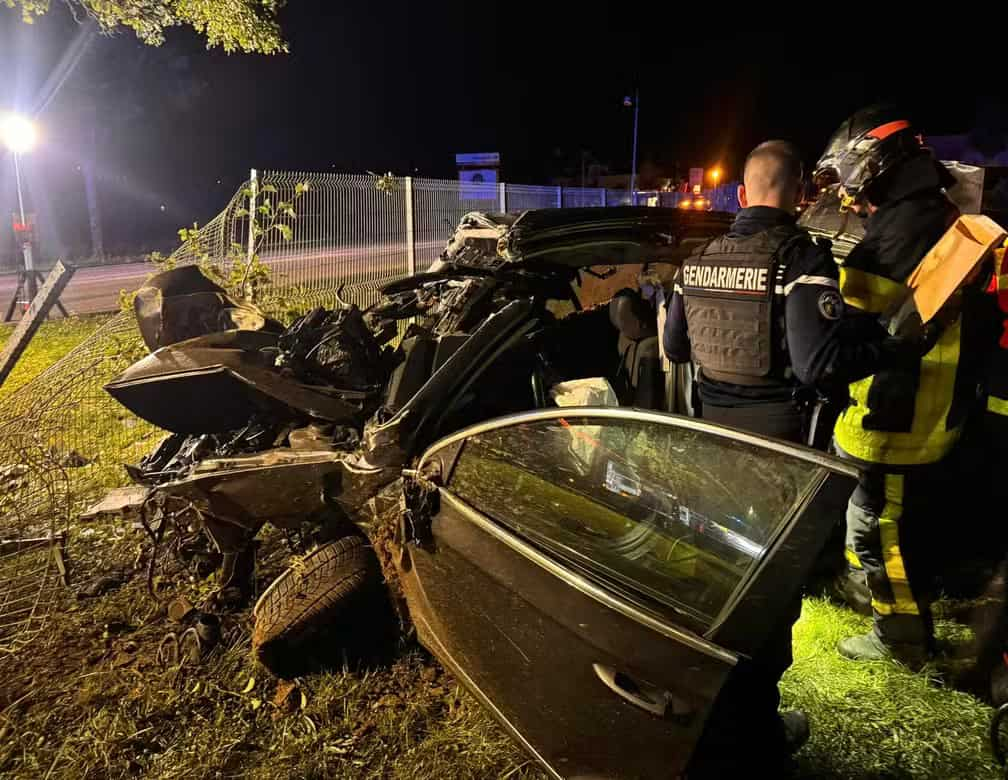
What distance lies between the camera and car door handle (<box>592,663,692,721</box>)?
157 centimetres

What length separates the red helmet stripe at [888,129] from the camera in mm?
2703

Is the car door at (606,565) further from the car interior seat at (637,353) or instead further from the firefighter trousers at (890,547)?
the car interior seat at (637,353)

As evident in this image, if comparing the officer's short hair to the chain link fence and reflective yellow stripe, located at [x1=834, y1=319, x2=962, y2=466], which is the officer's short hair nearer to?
reflective yellow stripe, located at [x1=834, y1=319, x2=962, y2=466]

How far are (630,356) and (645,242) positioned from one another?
0.65 m

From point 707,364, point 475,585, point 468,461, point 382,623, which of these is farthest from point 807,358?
point 382,623

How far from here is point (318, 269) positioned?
8422 millimetres

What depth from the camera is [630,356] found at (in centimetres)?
383

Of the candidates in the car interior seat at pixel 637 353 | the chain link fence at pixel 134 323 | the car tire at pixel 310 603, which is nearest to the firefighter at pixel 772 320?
the car interior seat at pixel 637 353

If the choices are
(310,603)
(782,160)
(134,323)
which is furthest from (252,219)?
(782,160)

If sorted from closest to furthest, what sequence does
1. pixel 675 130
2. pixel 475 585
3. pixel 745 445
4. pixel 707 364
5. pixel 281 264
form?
pixel 745 445, pixel 475 585, pixel 707 364, pixel 281 264, pixel 675 130

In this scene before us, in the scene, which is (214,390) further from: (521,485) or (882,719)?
(882,719)

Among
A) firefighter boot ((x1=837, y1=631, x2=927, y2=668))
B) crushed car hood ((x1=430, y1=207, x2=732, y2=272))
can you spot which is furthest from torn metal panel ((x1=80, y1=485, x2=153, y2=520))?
firefighter boot ((x1=837, y1=631, x2=927, y2=668))

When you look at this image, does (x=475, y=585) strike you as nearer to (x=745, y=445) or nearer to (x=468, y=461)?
(x=468, y=461)

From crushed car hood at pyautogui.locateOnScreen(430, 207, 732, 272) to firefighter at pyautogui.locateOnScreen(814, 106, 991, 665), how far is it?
1.09 metres
